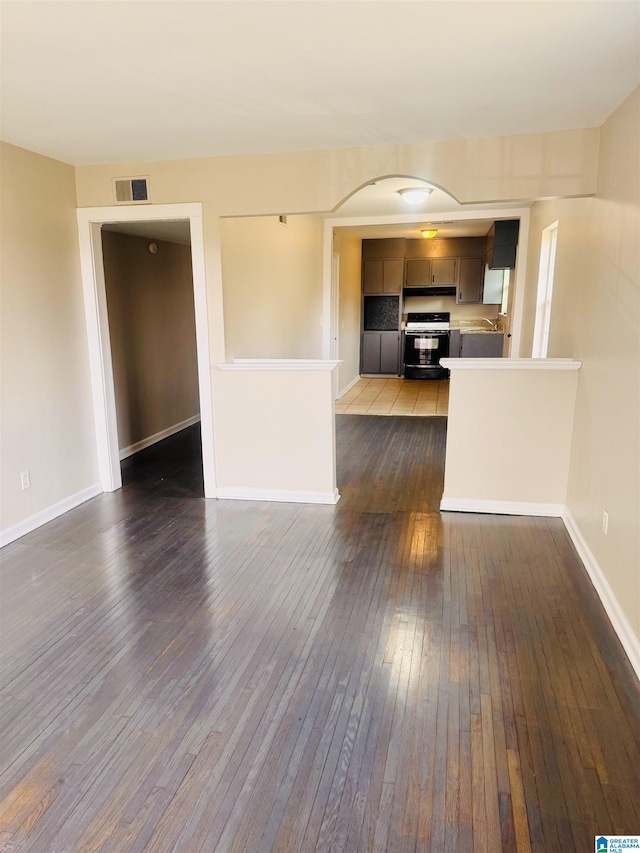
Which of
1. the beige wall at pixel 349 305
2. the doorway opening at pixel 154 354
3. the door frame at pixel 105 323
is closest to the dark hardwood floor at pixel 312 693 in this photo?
the door frame at pixel 105 323

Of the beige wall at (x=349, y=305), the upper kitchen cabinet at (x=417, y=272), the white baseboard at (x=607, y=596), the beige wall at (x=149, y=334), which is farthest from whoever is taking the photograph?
the upper kitchen cabinet at (x=417, y=272)

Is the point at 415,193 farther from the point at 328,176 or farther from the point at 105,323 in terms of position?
the point at 105,323

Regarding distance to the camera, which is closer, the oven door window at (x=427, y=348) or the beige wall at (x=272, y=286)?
the beige wall at (x=272, y=286)

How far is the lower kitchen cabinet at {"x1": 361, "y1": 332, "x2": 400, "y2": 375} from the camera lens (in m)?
10.3

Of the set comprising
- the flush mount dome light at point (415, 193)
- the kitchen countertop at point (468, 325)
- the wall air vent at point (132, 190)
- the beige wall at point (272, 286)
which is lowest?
the kitchen countertop at point (468, 325)

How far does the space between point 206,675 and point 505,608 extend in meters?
1.39

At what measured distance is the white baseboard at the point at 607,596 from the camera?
2.22 m

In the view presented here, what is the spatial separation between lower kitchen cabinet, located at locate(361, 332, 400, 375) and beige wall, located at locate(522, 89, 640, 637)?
644 centimetres

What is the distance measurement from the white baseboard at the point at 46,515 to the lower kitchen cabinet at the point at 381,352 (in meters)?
6.88

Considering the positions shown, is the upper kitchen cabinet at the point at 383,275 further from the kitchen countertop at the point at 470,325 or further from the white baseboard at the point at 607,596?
the white baseboard at the point at 607,596

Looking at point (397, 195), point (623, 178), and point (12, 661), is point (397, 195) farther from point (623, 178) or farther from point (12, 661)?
point (12, 661)

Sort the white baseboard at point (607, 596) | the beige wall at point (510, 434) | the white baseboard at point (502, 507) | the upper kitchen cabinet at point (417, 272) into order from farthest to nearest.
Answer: the upper kitchen cabinet at point (417, 272) < the white baseboard at point (502, 507) < the beige wall at point (510, 434) < the white baseboard at point (607, 596)

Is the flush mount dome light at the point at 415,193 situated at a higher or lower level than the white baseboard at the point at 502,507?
higher

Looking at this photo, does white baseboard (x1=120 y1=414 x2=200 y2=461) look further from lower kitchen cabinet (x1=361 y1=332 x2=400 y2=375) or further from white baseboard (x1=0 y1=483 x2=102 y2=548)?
lower kitchen cabinet (x1=361 y1=332 x2=400 y2=375)
